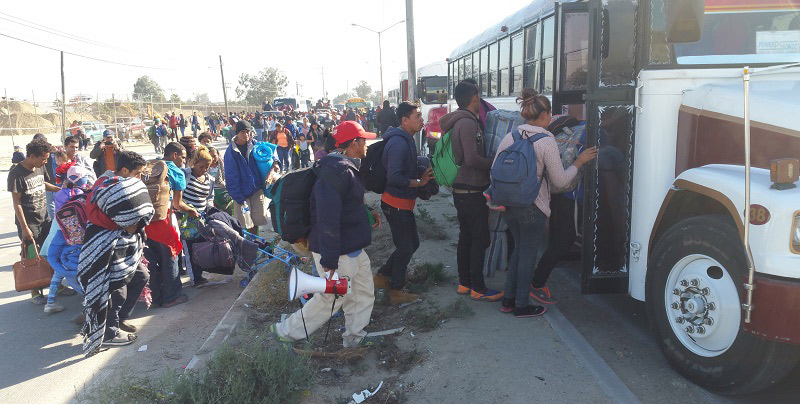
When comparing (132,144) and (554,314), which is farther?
(132,144)

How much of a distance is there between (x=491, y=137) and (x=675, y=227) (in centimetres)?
222

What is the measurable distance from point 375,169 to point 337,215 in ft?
4.04

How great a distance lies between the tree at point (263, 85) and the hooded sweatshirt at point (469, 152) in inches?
3717

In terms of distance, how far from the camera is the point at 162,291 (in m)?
6.12

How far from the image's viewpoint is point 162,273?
6.09 m

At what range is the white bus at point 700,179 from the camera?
2816mm

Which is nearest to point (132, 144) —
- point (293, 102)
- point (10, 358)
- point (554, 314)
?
point (293, 102)

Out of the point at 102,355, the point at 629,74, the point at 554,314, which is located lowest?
the point at 102,355

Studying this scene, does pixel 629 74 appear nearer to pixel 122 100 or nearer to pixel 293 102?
pixel 122 100

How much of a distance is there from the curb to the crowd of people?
0.60 metres

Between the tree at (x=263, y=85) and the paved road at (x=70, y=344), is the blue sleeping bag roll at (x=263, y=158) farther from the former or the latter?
the tree at (x=263, y=85)

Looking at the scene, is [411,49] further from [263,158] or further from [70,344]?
[70,344]

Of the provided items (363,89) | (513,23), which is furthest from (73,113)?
(363,89)

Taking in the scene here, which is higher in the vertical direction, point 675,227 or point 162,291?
point 675,227
